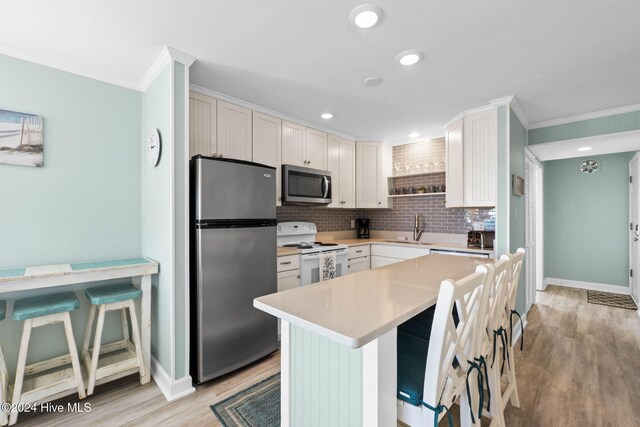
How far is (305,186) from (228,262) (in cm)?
152

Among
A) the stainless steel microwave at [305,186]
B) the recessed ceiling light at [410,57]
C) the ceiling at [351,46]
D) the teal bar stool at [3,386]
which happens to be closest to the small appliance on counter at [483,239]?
the ceiling at [351,46]

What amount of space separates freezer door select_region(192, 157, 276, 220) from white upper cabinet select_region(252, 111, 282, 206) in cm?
63

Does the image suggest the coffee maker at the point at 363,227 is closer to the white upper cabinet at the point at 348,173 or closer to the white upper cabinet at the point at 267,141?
the white upper cabinet at the point at 348,173

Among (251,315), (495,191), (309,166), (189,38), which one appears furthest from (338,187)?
(189,38)

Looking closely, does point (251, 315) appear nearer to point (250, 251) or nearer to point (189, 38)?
point (250, 251)

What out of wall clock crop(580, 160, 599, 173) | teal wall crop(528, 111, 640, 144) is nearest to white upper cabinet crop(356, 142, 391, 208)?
teal wall crop(528, 111, 640, 144)

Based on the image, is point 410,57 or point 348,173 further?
point 348,173

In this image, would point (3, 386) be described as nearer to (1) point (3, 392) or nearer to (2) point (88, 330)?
(1) point (3, 392)

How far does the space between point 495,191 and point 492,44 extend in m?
1.49

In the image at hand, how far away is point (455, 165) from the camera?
10.9 ft

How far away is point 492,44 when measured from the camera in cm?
190

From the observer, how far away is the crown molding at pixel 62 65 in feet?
6.51

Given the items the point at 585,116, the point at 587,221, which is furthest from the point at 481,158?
the point at 587,221

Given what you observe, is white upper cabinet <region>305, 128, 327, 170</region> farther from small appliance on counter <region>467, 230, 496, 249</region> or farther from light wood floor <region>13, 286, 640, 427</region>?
light wood floor <region>13, 286, 640, 427</region>
